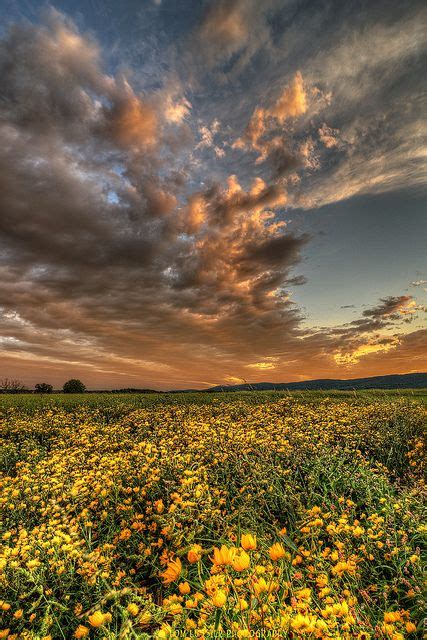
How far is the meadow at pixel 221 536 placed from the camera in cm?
237

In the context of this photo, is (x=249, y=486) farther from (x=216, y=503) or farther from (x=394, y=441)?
(x=394, y=441)

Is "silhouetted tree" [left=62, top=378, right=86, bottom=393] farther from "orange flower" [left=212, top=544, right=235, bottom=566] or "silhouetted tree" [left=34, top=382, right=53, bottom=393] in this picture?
"orange flower" [left=212, top=544, right=235, bottom=566]

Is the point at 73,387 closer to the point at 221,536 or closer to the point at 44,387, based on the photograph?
the point at 44,387

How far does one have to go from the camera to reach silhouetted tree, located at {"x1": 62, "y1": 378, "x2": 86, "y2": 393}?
39.6 m

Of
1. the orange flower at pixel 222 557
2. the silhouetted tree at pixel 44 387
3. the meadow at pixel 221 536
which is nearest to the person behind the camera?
the orange flower at pixel 222 557

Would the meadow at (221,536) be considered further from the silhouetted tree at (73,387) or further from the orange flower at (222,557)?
the silhouetted tree at (73,387)

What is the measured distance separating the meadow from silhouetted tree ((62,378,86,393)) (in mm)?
31290

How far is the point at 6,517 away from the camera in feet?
18.4

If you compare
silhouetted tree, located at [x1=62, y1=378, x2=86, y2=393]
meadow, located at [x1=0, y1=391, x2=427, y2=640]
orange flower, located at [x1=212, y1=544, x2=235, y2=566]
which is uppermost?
silhouetted tree, located at [x1=62, y1=378, x2=86, y2=393]

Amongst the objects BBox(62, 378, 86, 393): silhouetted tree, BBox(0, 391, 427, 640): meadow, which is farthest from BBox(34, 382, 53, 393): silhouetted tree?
BBox(0, 391, 427, 640): meadow

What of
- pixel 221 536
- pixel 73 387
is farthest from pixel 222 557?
pixel 73 387

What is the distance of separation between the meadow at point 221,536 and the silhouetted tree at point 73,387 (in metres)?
31.3

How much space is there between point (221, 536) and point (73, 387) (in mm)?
39574

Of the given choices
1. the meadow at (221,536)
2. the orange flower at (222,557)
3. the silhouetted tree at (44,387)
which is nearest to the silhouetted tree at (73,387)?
the silhouetted tree at (44,387)
